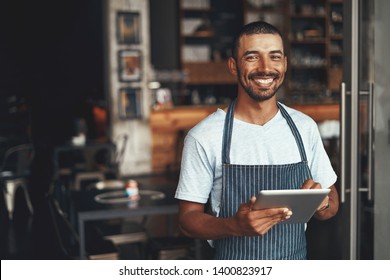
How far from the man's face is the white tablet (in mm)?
447

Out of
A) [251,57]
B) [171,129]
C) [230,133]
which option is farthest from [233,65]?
[171,129]

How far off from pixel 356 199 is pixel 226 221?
4.57ft

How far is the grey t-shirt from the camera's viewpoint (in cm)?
224

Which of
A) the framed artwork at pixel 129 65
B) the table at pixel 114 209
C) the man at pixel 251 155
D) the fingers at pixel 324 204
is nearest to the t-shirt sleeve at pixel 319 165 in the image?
the man at pixel 251 155

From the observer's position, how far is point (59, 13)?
1232 cm

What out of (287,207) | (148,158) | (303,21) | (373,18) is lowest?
(148,158)

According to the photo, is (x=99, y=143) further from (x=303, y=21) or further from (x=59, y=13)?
(x=303, y=21)

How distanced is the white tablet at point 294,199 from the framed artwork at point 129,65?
7.86m

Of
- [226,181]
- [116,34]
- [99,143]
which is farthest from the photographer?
[116,34]

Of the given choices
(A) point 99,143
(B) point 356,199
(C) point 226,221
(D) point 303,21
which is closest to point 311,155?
(C) point 226,221

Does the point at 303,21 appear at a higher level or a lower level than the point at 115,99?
higher

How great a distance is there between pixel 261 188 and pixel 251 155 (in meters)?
0.14

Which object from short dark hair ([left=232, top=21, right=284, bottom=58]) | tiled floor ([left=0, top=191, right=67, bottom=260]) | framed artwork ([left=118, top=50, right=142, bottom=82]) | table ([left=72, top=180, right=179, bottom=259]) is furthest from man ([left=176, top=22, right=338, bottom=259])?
framed artwork ([left=118, top=50, right=142, bottom=82])

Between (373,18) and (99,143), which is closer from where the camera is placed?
(373,18)
